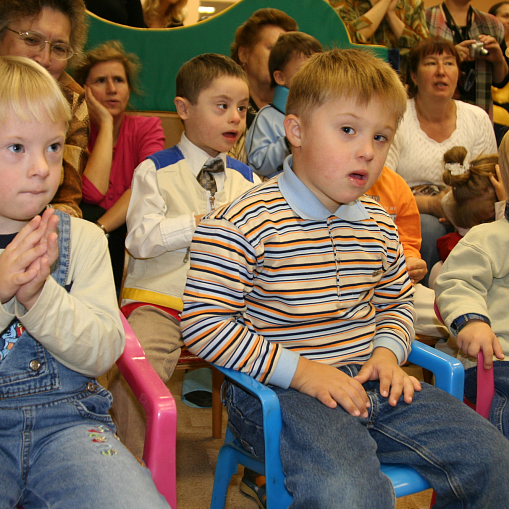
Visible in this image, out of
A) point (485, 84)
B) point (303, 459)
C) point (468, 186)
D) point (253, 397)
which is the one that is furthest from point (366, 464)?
point (485, 84)

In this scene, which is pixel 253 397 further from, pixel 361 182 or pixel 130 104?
pixel 130 104

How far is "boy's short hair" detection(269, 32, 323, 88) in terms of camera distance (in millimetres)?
2096

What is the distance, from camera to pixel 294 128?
118cm

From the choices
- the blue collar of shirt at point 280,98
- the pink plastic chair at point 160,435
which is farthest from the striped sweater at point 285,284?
the blue collar of shirt at point 280,98

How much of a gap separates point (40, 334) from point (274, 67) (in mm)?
1616

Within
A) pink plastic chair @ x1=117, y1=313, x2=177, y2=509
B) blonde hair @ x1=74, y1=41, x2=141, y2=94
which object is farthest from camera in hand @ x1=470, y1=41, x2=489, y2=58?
pink plastic chair @ x1=117, y1=313, x2=177, y2=509

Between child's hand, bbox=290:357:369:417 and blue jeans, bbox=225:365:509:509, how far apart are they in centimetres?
1

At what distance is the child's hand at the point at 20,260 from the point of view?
85 cm

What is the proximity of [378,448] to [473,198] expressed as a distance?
3.90 feet

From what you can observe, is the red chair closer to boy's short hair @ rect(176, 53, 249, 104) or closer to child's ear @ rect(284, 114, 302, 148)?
child's ear @ rect(284, 114, 302, 148)

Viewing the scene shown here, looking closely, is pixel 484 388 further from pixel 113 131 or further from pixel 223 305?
pixel 113 131

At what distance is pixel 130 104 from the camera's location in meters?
2.50

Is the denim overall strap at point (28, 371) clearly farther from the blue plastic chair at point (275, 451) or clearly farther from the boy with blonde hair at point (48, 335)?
the blue plastic chair at point (275, 451)

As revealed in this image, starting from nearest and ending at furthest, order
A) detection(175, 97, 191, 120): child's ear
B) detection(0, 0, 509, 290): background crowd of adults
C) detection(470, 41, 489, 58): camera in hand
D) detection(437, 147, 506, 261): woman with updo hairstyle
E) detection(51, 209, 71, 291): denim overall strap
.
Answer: detection(51, 209, 71, 291): denim overall strap, detection(0, 0, 509, 290): background crowd of adults, detection(175, 97, 191, 120): child's ear, detection(437, 147, 506, 261): woman with updo hairstyle, detection(470, 41, 489, 58): camera in hand
